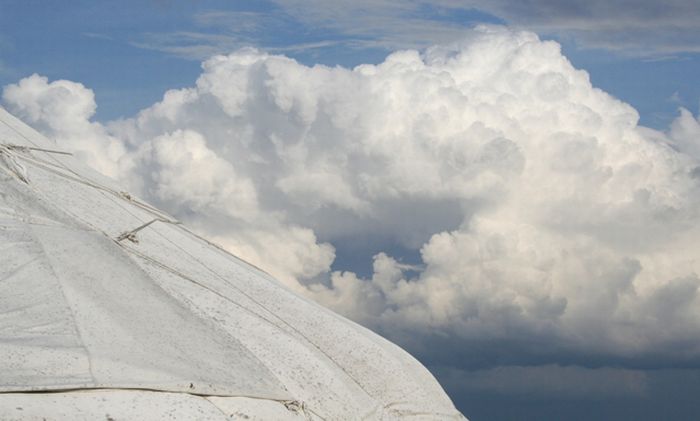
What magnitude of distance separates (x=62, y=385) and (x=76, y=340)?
1455mm

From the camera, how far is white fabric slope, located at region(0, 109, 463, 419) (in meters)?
18.5

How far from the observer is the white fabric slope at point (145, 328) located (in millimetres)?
18500

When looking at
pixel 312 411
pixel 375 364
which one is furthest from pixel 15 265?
pixel 375 364

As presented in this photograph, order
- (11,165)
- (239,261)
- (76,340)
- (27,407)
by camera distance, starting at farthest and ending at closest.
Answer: (239,261)
(11,165)
(76,340)
(27,407)

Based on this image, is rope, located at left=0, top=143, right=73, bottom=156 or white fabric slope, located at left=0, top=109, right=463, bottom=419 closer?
white fabric slope, located at left=0, top=109, right=463, bottom=419

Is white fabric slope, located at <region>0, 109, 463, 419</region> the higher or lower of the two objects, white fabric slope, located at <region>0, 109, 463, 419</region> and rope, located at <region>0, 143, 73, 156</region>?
the lower

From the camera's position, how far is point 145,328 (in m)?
20.4

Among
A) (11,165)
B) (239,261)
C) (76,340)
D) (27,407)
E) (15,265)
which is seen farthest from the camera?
(239,261)

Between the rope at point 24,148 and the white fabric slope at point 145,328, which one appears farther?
the rope at point 24,148

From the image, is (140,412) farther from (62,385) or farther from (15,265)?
(15,265)

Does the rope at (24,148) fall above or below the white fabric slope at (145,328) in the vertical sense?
above

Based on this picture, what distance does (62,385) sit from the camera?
58.7 ft

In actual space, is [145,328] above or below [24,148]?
below

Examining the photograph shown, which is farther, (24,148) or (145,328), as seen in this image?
(24,148)
